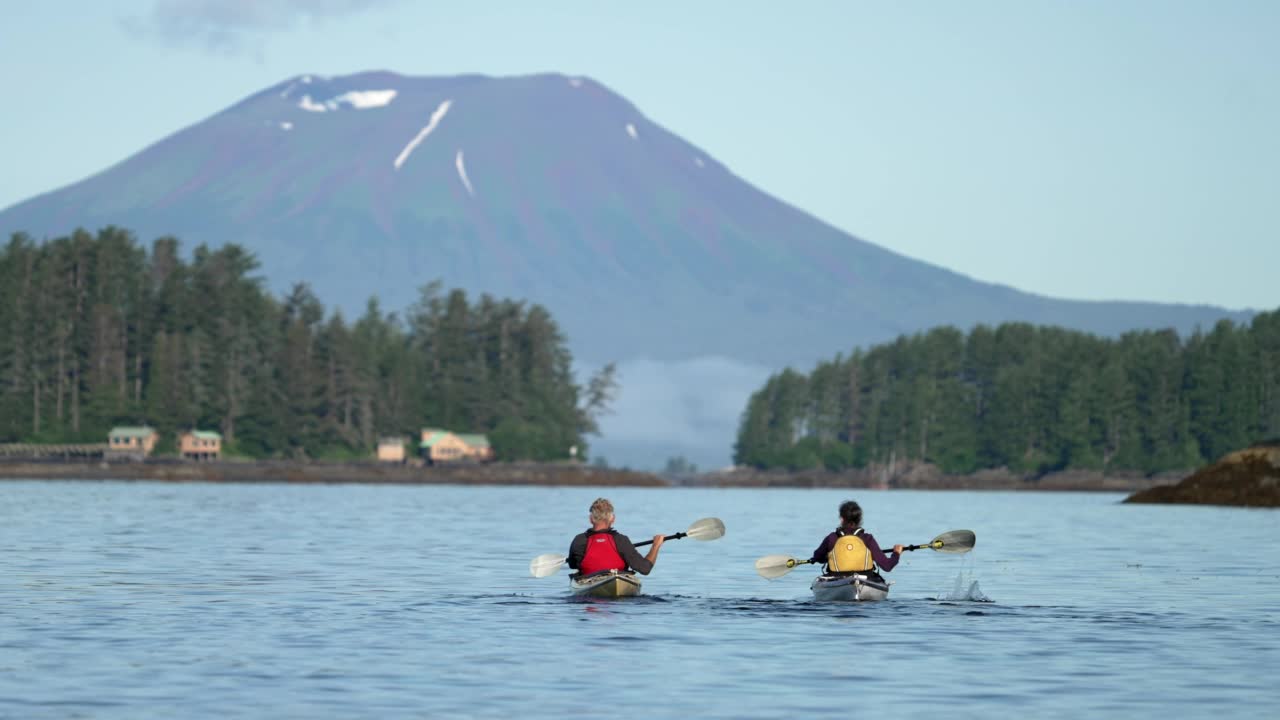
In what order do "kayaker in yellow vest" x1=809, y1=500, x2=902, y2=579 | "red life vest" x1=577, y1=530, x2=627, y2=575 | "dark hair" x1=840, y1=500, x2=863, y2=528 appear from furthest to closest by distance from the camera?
"red life vest" x1=577, y1=530, x2=627, y2=575 < "kayaker in yellow vest" x1=809, y1=500, x2=902, y2=579 < "dark hair" x1=840, y1=500, x2=863, y2=528

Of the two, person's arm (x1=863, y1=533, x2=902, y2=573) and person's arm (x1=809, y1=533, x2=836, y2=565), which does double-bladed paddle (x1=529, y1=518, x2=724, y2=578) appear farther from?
person's arm (x1=863, y1=533, x2=902, y2=573)

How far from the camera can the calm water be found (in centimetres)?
2333

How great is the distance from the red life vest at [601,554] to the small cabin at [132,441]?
15814cm

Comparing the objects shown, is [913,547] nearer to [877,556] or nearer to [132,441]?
[877,556]

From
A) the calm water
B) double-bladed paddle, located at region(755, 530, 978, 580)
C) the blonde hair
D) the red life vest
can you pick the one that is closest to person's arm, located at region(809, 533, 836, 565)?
the calm water

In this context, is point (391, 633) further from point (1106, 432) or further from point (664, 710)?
point (1106, 432)

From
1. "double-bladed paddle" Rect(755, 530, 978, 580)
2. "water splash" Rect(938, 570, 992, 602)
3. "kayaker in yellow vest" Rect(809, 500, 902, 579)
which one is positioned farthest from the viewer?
"water splash" Rect(938, 570, 992, 602)

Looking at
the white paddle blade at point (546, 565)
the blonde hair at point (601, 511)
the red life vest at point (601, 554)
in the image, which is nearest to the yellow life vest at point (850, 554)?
the red life vest at point (601, 554)

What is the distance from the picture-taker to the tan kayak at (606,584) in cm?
3616

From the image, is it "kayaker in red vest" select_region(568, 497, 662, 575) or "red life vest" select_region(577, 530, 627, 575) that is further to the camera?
"red life vest" select_region(577, 530, 627, 575)

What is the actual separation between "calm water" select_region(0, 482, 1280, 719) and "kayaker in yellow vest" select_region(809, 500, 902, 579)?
2.60ft

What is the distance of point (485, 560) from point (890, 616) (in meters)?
20.7

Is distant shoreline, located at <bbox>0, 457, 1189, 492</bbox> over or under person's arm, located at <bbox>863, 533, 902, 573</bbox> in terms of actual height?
over

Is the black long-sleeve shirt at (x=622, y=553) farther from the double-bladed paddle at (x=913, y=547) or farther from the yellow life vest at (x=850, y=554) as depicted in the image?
the yellow life vest at (x=850, y=554)
